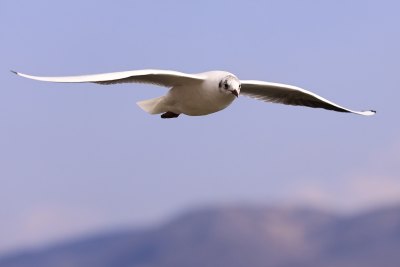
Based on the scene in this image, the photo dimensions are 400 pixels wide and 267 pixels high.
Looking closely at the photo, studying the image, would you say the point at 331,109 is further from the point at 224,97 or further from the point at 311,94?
the point at 224,97

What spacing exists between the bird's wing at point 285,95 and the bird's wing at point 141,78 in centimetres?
195

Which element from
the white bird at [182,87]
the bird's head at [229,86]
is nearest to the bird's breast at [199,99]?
the white bird at [182,87]

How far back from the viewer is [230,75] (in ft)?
53.5

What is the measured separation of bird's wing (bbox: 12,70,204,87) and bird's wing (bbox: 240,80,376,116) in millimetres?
1946

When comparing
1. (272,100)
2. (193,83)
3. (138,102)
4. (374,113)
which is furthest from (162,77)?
(374,113)

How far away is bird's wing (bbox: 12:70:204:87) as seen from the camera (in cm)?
1559

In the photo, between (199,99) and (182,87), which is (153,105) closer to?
(182,87)

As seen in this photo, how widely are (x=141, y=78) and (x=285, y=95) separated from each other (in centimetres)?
357

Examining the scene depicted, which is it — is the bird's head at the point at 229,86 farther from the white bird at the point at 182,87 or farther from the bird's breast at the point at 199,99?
the bird's breast at the point at 199,99

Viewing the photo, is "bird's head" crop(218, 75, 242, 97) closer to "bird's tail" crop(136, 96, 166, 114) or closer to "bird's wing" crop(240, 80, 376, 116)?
"bird's tail" crop(136, 96, 166, 114)

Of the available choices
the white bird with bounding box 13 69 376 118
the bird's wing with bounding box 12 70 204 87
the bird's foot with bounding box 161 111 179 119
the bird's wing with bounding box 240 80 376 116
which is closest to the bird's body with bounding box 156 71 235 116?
the white bird with bounding box 13 69 376 118

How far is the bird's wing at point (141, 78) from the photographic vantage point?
614 inches

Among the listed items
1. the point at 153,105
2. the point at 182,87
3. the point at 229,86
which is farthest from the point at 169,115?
the point at 229,86

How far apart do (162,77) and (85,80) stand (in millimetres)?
1418
